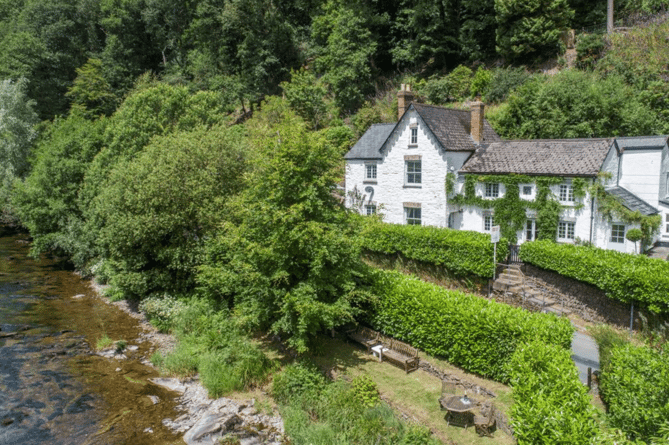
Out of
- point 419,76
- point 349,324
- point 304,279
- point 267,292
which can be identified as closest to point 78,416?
point 267,292

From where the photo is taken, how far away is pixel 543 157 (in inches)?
1129

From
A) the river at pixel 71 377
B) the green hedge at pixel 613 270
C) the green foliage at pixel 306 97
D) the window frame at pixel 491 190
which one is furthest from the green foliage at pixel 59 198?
the green hedge at pixel 613 270

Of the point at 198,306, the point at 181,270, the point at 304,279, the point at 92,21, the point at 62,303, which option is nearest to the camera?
the point at 304,279

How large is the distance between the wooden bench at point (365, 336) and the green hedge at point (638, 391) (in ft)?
30.2

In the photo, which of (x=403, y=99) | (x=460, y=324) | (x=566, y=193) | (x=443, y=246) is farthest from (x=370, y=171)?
(x=460, y=324)

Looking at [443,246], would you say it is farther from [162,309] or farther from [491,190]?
[162,309]

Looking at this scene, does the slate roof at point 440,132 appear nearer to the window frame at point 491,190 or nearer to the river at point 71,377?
the window frame at point 491,190

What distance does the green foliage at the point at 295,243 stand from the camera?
18.4 metres

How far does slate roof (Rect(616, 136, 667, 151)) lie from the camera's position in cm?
2750

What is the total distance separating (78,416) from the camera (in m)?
17.4

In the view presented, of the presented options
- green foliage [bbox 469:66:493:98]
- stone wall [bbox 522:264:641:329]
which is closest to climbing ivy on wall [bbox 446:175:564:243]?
stone wall [bbox 522:264:641:329]

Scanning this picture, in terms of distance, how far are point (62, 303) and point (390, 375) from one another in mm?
22763

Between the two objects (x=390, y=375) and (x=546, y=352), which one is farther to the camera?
(x=390, y=375)

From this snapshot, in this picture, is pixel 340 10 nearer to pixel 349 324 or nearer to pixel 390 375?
pixel 349 324
